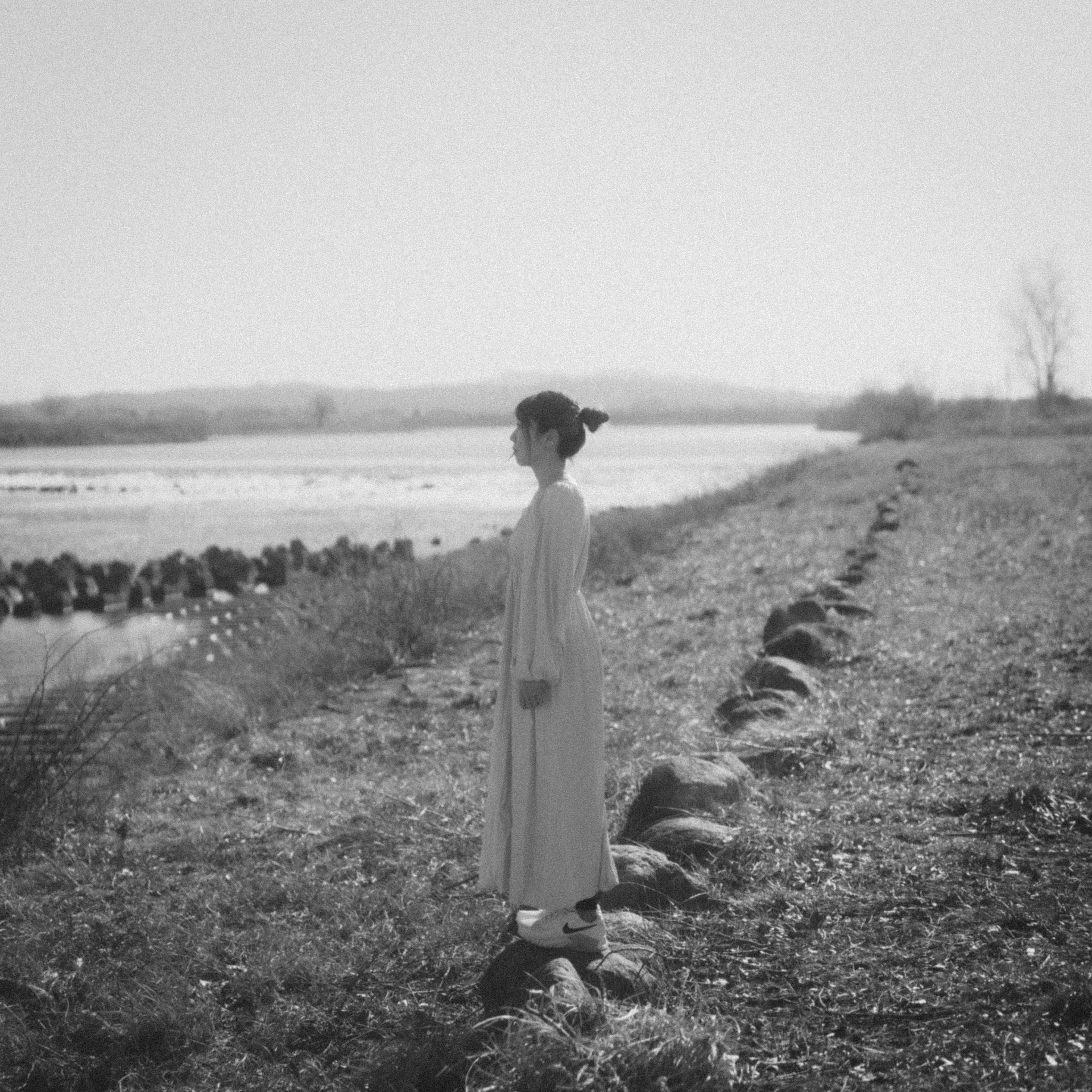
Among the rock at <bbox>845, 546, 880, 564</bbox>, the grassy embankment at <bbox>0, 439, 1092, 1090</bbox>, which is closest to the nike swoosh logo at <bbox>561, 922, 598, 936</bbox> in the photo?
the grassy embankment at <bbox>0, 439, 1092, 1090</bbox>

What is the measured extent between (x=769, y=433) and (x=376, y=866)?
105571mm

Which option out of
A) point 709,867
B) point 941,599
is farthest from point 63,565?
point 709,867

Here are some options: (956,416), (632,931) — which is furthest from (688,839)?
(956,416)

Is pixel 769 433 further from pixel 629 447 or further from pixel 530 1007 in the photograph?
pixel 530 1007

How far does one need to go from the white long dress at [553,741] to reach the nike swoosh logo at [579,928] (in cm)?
9

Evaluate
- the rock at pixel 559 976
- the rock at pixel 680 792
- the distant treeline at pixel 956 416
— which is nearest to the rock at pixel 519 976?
the rock at pixel 559 976

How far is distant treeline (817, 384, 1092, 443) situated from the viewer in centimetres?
5134

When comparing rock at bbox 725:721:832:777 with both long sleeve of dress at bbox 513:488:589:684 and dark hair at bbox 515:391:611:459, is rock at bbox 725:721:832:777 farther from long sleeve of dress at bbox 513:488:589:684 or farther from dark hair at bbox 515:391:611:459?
dark hair at bbox 515:391:611:459

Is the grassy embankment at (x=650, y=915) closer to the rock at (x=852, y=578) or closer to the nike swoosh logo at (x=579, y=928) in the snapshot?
the nike swoosh logo at (x=579, y=928)

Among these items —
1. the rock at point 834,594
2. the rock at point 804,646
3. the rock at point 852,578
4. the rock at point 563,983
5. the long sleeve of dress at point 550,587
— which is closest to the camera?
the rock at point 563,983

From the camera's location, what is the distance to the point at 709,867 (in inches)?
203

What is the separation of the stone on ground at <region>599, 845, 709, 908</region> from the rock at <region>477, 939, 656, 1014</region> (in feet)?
1.79

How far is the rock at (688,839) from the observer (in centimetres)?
526

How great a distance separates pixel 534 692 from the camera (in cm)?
437
